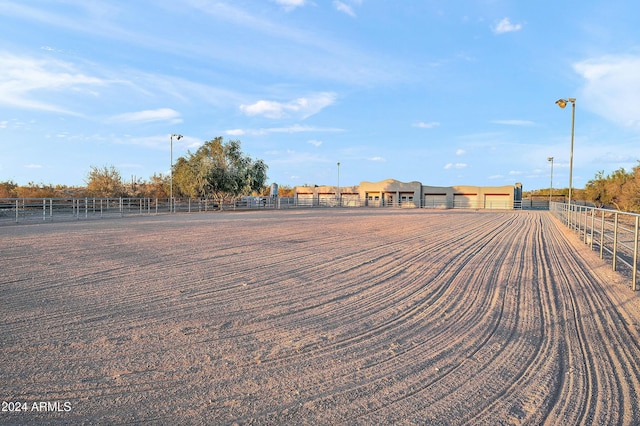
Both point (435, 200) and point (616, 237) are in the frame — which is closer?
point (616, 237)

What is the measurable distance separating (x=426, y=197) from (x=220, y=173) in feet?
122

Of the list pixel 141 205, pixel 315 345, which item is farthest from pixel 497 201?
pixel 315 345

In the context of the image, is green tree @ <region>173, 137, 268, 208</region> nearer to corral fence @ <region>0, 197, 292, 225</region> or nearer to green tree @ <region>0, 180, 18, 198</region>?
corral fence @ <region>0, 197, 292, 225</region>

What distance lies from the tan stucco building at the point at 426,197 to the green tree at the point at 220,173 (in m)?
16.5

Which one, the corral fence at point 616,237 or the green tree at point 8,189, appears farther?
the green tree at point 8,189

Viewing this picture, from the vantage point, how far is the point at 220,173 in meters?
43.1

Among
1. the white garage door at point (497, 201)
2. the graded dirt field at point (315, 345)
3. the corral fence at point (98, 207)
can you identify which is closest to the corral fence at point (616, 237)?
the graded dirt field at point (315, 345)

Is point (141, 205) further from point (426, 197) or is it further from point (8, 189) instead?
point (426, 197)

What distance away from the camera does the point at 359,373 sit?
344 cm

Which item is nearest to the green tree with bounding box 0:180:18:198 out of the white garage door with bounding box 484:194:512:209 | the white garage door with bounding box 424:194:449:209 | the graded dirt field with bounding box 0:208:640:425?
the graded dirt field with bounding box 0:208:640:425

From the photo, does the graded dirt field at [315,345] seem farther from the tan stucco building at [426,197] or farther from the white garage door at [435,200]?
the white garage door at [435,200]

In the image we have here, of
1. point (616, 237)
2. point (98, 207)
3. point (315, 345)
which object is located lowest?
point (315, 345)

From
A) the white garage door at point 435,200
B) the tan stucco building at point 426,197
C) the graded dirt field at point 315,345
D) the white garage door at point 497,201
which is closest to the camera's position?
the graded dirt field at point 315,345

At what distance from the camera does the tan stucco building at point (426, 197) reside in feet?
205
